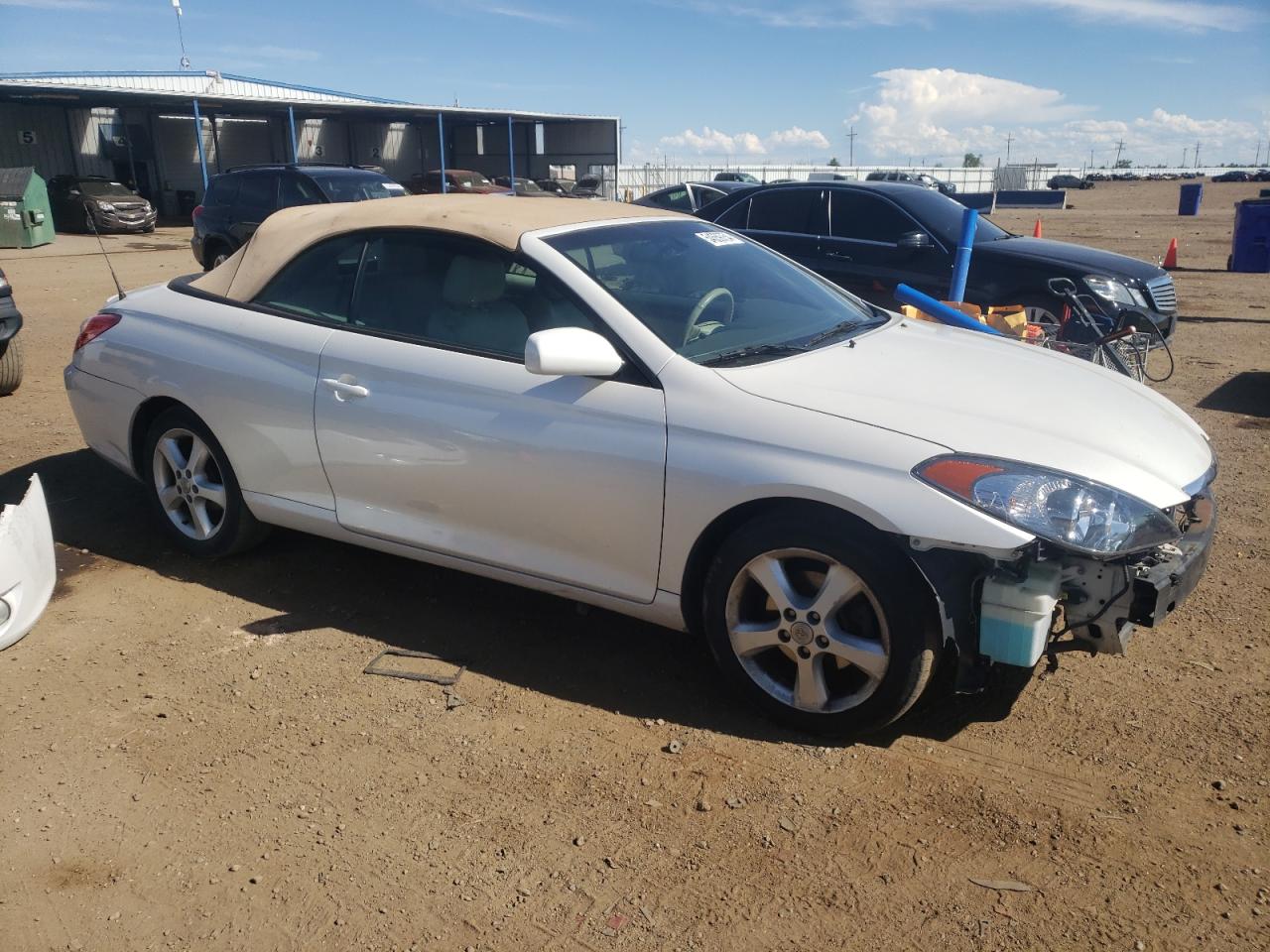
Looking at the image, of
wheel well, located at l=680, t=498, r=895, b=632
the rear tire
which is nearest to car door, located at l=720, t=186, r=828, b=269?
the rear tire

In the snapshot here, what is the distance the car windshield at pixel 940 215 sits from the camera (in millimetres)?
8711

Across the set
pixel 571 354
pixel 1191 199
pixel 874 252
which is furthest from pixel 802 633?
pixel 1191 199

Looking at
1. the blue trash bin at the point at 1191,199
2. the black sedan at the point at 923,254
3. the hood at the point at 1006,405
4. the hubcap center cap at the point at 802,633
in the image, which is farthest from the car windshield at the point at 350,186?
the blue trash bin at the point at 1191,199

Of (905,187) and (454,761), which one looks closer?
(454,761)

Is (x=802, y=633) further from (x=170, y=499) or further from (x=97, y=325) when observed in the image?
(x=97, y=325)

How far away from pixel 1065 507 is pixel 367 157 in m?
47.7

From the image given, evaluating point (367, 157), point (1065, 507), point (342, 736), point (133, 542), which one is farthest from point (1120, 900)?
point (367, 157)

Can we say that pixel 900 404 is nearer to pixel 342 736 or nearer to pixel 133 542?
pixel 342 736

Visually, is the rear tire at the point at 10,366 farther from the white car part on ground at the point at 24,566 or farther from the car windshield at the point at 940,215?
the car windshield at the point at 940,215

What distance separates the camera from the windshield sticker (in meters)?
4.22

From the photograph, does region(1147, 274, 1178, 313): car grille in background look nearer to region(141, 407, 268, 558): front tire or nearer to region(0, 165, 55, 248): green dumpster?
region(141, 407, 268, 558): front tire

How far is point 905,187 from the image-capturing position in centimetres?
927

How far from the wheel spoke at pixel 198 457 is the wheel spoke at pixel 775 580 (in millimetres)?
2652

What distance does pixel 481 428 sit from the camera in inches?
138
